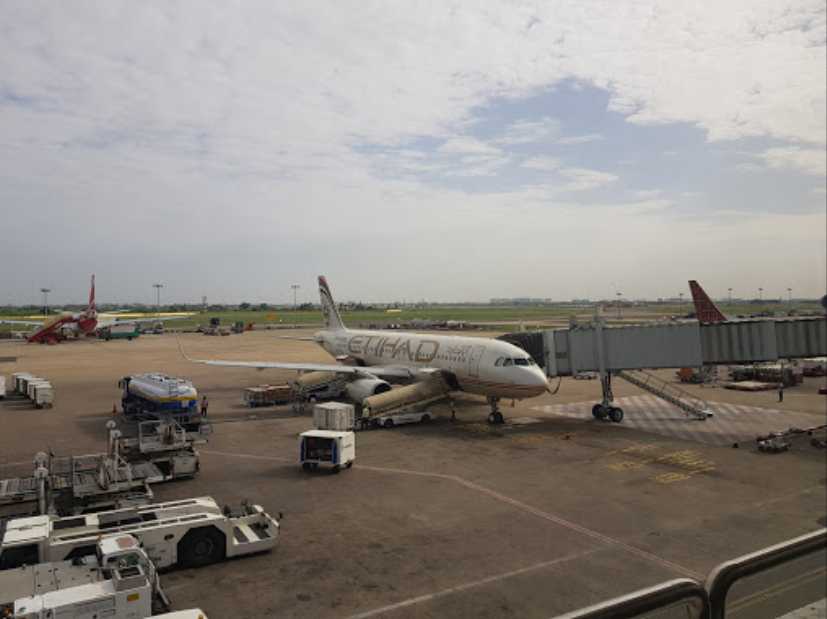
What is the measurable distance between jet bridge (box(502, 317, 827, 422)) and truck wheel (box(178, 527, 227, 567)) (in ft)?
81.5

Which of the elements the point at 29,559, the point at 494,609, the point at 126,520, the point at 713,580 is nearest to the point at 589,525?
the point at 494,609

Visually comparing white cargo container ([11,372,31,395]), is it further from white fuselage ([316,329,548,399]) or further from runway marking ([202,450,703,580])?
white fuselage ([316,329,548,399])

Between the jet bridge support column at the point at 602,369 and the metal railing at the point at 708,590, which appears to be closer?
the metal railing at the point at 708,590

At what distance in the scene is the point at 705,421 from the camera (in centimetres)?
3569

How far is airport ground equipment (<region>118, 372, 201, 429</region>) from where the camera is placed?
107 feet

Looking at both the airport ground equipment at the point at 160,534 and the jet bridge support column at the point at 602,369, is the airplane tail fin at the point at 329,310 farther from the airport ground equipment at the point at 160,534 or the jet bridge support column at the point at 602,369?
the airport ground equipment at the point at 160,534

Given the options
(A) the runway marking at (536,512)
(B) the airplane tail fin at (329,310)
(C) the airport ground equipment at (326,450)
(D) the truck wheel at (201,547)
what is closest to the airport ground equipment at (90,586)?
(D) the truck wheel at (201,547)

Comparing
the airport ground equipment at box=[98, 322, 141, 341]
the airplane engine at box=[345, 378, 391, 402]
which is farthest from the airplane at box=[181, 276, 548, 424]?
the airport ground equipment at box=[98, 322, 141, 341]

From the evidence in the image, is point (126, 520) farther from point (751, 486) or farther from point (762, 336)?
point (762, 336)

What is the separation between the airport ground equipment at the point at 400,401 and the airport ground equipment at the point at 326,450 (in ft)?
28.1

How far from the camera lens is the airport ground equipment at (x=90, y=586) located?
37.8ft

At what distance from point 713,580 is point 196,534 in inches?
623

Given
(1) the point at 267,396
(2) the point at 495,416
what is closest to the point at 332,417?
(2) the point at 495,416

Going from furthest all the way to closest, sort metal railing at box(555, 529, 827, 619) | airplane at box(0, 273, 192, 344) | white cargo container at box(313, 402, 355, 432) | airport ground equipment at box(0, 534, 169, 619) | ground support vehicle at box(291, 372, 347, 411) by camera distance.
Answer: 1. airplane at box(0, 273, 192, 344)
2. ground support vehicle at box(291, 372, 347, 411)
3. white cargo container at box(313, 402, 355, 432)
4. airport ground equipment at box(0, 534, 169, 619)
5. metal railing at box(555, 529, 827, 619)
